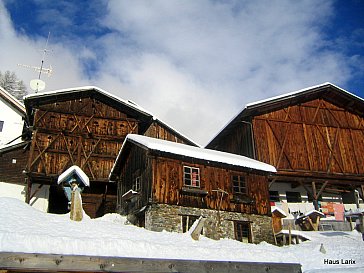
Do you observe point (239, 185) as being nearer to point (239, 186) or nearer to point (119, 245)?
point (239, 186)

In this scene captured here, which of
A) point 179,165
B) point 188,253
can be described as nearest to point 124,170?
point 179,165

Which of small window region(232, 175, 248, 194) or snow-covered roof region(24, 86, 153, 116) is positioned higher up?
snow-covered roof region(24, 86, 153, 116)

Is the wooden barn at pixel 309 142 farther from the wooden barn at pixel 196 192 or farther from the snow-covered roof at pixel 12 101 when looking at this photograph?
the snow-covered roof at pixel 12 101

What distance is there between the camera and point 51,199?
2492 cm

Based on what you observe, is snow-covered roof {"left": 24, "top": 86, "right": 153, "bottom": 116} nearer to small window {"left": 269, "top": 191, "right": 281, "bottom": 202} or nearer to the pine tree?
small window {"left": 269, "top": 191, "right": 281, "bottom": 202}

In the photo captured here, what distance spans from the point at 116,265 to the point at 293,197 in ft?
80.2

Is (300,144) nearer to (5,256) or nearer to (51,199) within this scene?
(51,199)

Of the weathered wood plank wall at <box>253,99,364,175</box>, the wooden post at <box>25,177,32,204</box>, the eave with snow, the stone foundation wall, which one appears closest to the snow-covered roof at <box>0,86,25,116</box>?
the eave with snow

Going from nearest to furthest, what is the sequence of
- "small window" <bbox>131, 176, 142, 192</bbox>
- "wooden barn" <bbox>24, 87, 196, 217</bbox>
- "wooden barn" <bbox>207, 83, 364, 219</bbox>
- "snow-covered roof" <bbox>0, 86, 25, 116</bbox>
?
"small window" <bbox>131, 176, 142, 192</bbox> < "wooden barn" <bbox>24, 87, 196, 217</bbox> < "wooden barn" <bbox>207, 83, 364, 219</bbox> < "snow-covered roof" <bbox>0, 86, 25, 116</bbox>

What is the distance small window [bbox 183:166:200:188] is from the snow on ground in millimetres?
3100

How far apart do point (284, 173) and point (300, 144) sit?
2.85 metres

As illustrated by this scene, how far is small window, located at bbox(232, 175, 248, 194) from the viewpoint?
1964 centimetres

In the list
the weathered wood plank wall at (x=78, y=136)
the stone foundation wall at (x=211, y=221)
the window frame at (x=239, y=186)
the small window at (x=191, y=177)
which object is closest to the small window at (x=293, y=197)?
the stone foundation wall at (x=211, y=221)

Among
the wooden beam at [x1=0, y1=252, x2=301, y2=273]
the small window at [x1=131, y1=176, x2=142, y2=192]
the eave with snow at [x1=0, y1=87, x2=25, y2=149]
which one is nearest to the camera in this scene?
the wooden beam at [x1=0, y1=252, x2=301, y2=273]
